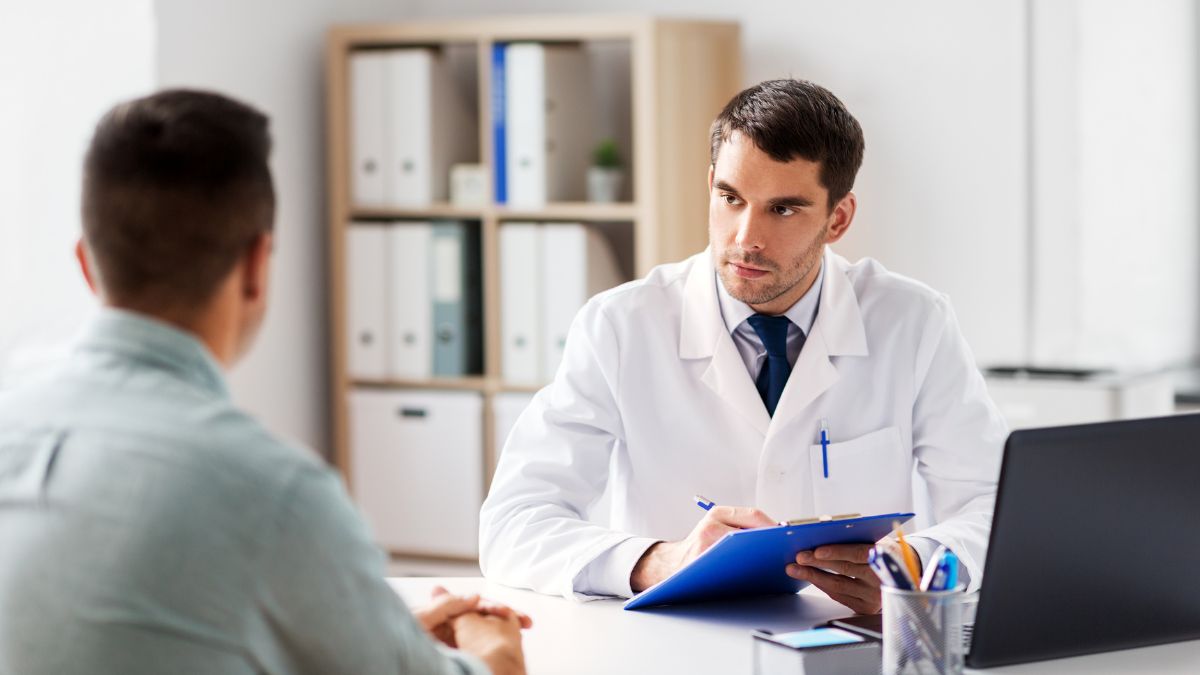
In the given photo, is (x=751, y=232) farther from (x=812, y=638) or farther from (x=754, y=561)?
(x=812, y=638)

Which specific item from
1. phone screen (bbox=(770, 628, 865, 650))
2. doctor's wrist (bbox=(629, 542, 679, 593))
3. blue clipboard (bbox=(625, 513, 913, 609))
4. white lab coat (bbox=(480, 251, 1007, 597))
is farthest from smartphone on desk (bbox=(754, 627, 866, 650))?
white lab coat (bbox=(480, 251, 1007, 597))

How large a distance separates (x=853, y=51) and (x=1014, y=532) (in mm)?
2640

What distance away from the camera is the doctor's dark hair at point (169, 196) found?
104 centimetres

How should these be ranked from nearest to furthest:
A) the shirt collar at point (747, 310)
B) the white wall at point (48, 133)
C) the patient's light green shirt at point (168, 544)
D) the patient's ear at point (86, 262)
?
the patient's light green shirt at point (168, 544)
the patient's ear at point (86, 262)
the shirt collar at point (747, 310)
the white wall at point (48, 133)

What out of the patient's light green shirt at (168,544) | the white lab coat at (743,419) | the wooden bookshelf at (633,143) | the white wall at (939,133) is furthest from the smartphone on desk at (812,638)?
the white wall at (939,133)

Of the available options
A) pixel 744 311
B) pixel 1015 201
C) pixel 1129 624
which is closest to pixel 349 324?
pixel 1015 201

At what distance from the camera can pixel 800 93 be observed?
6.43ft

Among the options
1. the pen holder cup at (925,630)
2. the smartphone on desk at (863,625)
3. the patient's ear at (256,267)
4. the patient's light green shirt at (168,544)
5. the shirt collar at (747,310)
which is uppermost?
the patient's ear at (256,267)

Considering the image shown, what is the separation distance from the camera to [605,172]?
3797 mm

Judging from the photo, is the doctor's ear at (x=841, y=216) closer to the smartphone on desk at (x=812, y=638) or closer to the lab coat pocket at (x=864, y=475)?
the lab coat pocket at (x=864, y=475)

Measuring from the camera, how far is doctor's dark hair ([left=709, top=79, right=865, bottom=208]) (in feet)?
6.33

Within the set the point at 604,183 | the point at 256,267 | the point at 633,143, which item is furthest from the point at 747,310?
the point at 633,143

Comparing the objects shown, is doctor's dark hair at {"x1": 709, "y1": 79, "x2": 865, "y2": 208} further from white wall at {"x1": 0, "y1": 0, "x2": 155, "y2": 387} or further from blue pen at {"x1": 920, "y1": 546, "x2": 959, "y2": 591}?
white wall at {"x1": 0, "y1": 0, "x2": 155, "y2": 387}

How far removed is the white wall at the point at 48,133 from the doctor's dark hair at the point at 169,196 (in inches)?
97.0
